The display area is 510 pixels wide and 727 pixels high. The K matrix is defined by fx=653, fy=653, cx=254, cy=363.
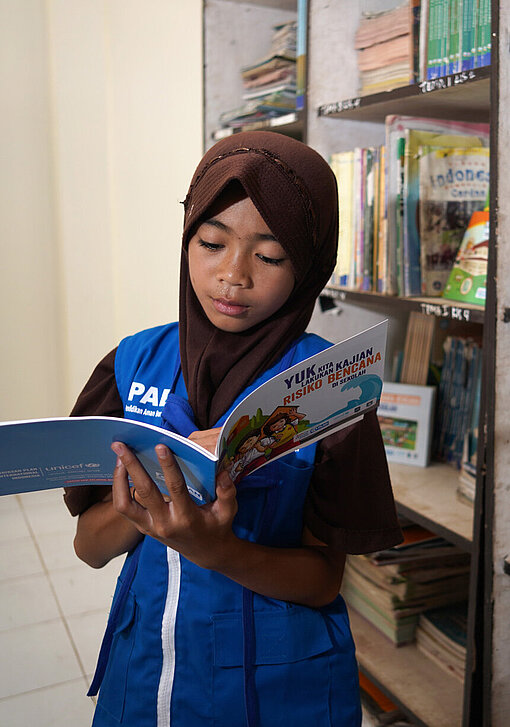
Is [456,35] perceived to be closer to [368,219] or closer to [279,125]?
[368,219]

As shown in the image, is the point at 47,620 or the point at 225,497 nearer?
the point at 225,497

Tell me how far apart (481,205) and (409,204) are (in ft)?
0.63

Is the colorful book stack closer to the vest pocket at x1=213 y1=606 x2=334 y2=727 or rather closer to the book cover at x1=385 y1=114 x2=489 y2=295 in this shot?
the book cover at x1=385 y1=114 x2=489 y2=295

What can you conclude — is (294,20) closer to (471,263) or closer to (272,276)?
(471,263)

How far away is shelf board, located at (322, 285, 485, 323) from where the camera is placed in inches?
51.5

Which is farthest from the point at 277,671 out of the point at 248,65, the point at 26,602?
the point at 248,65

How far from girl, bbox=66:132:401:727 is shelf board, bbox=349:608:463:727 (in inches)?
33.9

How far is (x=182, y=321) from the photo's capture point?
36.7 inches

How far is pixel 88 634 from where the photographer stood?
224 cm

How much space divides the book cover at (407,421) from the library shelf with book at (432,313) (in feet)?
0.17

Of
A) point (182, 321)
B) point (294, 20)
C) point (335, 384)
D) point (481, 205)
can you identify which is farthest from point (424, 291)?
point (294, 20)

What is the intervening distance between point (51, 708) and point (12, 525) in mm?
1298

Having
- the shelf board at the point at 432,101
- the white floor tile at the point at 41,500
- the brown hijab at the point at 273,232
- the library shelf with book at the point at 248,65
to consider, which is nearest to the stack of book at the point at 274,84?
the library shelf with book at the point at 248,65

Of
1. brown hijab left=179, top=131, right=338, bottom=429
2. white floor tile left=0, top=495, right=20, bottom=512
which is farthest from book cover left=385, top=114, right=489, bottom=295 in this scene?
white floor tile left=0, top=495, right=20, bottom=512
